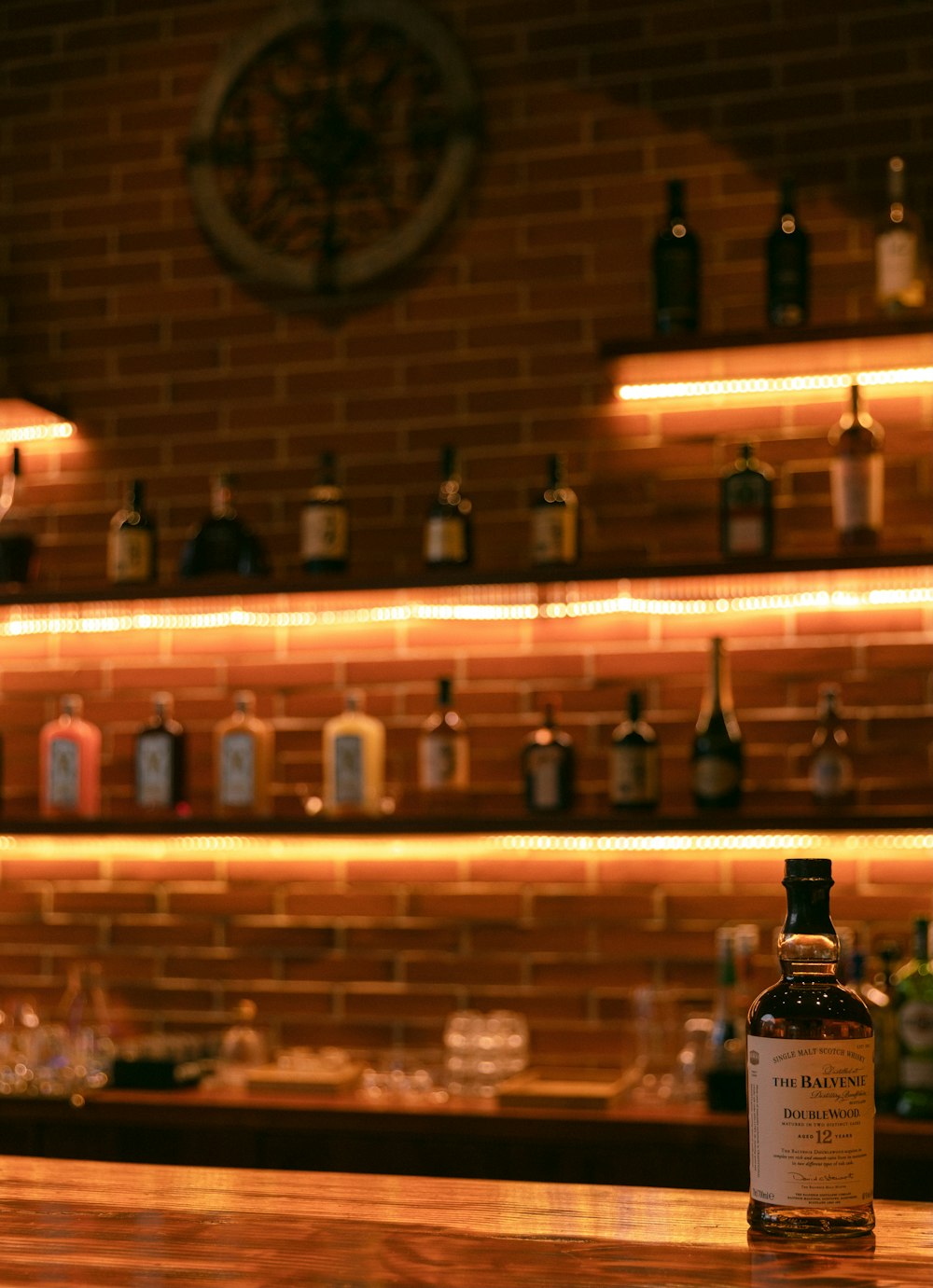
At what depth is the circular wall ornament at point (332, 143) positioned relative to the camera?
3.12 meters

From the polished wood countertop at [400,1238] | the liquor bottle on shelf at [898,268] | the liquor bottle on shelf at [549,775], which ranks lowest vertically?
the polished wood countertop at [400,1238]

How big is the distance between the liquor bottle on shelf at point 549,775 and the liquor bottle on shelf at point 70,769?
887mm

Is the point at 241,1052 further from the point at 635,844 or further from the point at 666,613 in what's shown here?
the point at 666,613

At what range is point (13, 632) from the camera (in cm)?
325

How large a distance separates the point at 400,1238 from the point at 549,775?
1.76 metres

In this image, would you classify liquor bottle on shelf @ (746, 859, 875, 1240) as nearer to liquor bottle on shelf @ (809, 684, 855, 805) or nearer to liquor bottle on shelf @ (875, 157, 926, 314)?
liquor bottle on shelf @ (809, 684, 855, 805)

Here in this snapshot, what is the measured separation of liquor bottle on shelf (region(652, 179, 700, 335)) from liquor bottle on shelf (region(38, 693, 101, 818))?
139 centimetres

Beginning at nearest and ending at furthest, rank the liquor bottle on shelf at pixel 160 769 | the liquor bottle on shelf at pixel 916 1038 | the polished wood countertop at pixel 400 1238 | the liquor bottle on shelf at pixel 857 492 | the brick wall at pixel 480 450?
the polished wood countertop at pixel 400 1238
the liquor bottle on shelf at pixel 916 1038
the liquor bottle on shelf at pixel 857 492
the brick wall at pixel 480 450
the liquor bottle on shelf at pixel 160 769

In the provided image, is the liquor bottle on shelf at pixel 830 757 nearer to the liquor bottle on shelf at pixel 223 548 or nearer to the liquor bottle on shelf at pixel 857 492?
the liquor bottle on shelf at pixel 857 492

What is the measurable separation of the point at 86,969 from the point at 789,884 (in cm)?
237

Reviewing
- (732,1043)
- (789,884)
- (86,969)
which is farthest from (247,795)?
(789,884)

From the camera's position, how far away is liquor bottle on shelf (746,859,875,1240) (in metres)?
1.02

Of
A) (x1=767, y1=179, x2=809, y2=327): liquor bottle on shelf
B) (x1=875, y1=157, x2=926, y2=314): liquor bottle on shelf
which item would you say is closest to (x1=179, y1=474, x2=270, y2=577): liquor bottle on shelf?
(x1=767, y1=179, x2=809, y2=327): liquor bottle on shelf

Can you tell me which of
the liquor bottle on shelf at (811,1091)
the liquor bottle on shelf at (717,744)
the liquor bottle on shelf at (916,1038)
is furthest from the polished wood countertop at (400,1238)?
the liquor bottle on shelf at (717,744)
